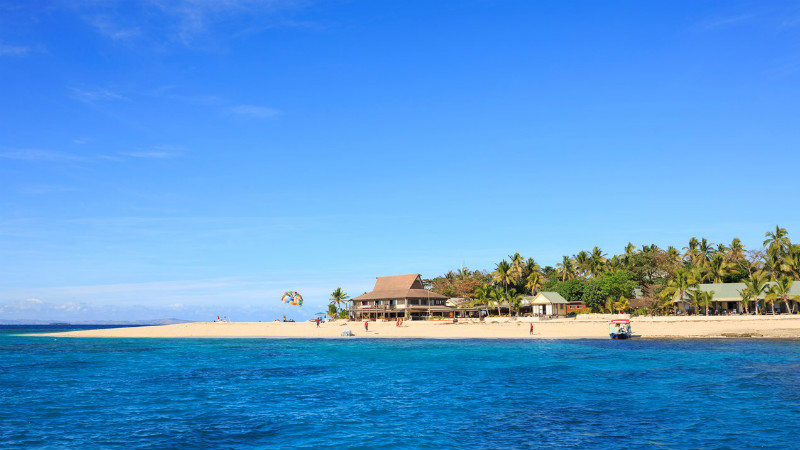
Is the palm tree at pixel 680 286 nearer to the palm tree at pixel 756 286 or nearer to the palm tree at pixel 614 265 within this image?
the palm tree at pixel 756 286

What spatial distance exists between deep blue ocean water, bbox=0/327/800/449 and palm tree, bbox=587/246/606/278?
56719mm

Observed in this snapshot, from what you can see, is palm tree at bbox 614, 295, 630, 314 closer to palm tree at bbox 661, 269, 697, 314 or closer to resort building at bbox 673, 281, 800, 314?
palm tree at bbox 661, 269, 697, 314

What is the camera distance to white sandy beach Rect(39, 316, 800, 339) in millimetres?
61125

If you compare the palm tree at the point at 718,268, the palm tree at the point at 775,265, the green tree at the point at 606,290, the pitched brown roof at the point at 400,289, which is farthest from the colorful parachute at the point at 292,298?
the palm tree at the point at 775,265

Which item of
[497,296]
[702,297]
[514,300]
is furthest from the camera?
[514,300]

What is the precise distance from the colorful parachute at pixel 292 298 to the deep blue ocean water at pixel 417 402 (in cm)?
6654

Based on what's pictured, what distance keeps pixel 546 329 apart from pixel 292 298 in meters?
57.4

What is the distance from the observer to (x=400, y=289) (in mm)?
102000

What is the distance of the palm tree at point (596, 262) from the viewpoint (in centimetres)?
10344

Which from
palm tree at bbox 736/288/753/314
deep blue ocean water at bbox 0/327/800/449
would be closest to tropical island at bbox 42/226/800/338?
palm tree at bbox 736/288/753/314

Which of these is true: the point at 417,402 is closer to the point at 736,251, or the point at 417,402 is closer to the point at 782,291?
the point at 782,291

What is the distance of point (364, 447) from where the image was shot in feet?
59.8

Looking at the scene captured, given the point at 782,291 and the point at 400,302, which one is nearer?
the point at 782,291

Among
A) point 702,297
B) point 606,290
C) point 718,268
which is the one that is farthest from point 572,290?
point 718,268
